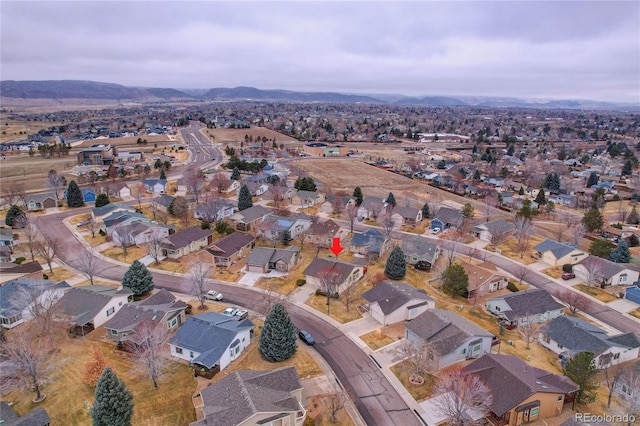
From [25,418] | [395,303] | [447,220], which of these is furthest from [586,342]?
[25,418]

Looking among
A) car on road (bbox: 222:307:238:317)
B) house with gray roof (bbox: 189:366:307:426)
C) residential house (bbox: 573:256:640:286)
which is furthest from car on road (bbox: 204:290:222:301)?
residential house (bbox: 573:256:640:286)

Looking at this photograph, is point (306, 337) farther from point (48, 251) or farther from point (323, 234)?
point (48, 251)

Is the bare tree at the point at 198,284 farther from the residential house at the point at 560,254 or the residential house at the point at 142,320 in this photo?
the residential house at the point at 560,254

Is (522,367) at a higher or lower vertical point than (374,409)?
higher

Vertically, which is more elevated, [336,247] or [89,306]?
[89,306]

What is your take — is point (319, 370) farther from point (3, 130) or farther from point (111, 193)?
point (3, 130)

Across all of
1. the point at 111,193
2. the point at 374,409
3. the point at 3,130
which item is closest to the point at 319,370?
the point at 374,409
